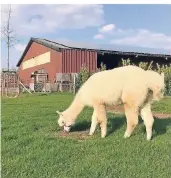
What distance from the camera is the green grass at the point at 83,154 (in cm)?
513

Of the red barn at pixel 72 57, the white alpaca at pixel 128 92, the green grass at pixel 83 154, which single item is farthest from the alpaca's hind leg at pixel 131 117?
the red barn at pixel 72 57

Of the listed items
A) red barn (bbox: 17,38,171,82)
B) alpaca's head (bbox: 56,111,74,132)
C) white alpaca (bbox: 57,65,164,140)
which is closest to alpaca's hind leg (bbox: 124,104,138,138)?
white alpaca (bbox: 57,65,164,140)

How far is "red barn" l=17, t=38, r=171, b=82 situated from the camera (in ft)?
114

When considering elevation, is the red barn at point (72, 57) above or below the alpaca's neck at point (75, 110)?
above

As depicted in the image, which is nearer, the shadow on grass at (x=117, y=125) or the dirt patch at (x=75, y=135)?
the dirt patch at (x=75, y=135)

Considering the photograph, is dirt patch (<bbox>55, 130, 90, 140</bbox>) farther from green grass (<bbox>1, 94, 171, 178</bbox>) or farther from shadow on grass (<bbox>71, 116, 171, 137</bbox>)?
shadow on grass (<bbox>71, 116, 171, 137</bbox>)

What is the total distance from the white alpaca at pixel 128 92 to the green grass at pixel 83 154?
383 millimetres

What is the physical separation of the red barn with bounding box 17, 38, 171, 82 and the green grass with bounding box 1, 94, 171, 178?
26.1 m

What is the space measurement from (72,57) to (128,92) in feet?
89.2

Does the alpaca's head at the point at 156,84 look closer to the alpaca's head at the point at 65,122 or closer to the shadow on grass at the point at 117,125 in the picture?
the shadow on grass at the point at 117,125

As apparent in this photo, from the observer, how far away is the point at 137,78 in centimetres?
784

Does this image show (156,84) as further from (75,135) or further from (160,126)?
(75,135)
